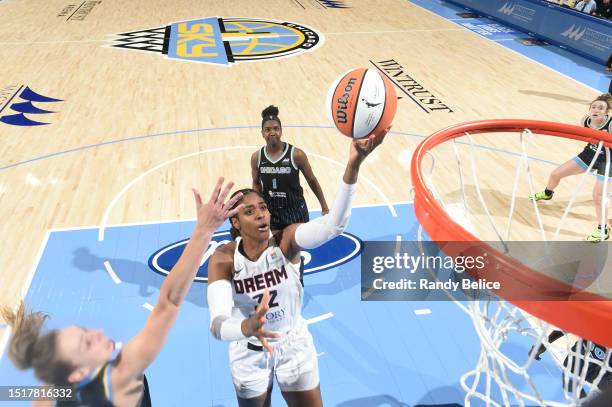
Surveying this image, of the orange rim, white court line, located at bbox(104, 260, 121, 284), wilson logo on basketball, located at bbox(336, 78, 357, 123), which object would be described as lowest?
white court line, located at bbox(104, 260, 121, 284)

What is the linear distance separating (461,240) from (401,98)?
809 cm

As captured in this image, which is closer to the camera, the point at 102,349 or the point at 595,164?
the point at 102,349

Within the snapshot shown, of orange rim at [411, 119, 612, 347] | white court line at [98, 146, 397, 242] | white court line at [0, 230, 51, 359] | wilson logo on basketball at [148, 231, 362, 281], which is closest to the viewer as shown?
orange rim at [411, 119, 612, 347]

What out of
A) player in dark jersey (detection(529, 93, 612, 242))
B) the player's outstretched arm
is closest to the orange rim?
the player's outstretched arm

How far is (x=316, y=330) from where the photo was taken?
473 centimetres

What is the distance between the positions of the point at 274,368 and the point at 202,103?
7673 mm

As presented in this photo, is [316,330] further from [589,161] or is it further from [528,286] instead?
[589,161]

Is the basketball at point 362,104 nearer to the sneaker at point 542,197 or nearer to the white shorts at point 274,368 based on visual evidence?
the white shorts at point 274,368

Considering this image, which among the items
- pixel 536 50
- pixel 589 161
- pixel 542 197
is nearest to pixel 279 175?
pixel 589 161

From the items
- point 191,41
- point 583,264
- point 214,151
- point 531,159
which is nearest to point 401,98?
point 531,159

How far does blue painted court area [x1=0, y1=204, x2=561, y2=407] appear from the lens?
4.16 m

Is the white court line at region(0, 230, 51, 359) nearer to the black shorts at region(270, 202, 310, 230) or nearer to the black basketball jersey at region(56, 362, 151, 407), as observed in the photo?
the black shorts at region(270, 202, 310, 230)

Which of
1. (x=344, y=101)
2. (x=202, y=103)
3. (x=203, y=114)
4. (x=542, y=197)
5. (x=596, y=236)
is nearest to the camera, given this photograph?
(x=344, y=101)

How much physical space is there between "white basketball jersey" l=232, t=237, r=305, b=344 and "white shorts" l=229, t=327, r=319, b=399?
0.09 metres
